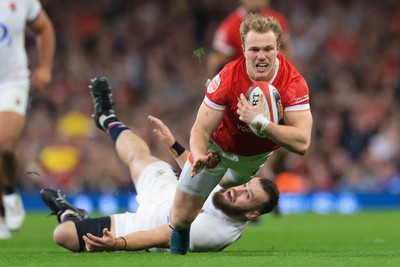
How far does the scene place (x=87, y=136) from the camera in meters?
18.7

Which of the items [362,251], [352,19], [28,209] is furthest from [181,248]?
[352,19]

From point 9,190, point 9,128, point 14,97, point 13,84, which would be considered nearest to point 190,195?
point 9,128

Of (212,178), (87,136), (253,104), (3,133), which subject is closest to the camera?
(253,104)

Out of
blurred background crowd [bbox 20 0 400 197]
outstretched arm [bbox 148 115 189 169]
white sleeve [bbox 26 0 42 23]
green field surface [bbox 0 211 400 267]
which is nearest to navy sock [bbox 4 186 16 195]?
green field surface [bbox 0 211 400 267]

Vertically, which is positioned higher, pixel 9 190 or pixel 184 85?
pixel 184 85

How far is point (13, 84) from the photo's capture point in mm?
10656

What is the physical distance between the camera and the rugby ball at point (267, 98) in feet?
24.2

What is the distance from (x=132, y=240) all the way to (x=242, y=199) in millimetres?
918

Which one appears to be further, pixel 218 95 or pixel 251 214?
pixel 251 214

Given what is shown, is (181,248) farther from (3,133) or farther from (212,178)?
(3,133)

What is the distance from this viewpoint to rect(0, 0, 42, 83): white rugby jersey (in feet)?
35.0

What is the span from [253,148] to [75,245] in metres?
1.61

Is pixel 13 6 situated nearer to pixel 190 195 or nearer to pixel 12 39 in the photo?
pixel 12 39

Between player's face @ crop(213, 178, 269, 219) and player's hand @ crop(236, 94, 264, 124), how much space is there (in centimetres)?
126
